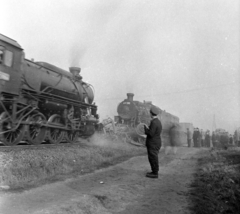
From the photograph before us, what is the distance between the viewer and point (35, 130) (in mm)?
8305

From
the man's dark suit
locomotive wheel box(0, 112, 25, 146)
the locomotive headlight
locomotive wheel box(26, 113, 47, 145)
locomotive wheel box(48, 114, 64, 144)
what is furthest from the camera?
locomotive wheel box(48, 114, 64, 144)

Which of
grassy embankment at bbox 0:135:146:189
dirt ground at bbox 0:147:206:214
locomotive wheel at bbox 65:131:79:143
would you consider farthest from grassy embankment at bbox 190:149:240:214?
locomotive wheel at bbox 65:131:79:143

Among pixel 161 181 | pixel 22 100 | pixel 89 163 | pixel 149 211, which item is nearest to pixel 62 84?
pixel 22 100

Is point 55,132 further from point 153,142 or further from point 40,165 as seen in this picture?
point 153,142

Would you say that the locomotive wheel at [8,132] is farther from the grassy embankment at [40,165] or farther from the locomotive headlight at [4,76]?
the grassy embankment at [40,165]

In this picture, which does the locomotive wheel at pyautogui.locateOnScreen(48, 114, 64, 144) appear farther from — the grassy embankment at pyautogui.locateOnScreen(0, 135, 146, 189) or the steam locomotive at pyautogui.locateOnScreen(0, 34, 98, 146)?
the grassy embankment at pyautogui.locateOnScreen(0, 135, 146, 189)

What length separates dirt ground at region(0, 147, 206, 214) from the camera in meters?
3.13

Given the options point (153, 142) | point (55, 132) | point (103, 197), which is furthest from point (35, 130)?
point (103, 197)

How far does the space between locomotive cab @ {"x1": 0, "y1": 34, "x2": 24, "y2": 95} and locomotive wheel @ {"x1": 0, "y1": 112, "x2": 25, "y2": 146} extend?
82 centimetres

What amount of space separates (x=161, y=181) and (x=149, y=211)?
1.93 metres

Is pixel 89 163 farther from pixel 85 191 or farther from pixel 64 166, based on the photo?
pixel 85 191

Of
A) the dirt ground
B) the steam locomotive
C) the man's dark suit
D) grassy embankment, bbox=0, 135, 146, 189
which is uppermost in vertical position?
the steam locomotive

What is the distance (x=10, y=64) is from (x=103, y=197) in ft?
17.5

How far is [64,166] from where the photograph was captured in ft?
20.2
